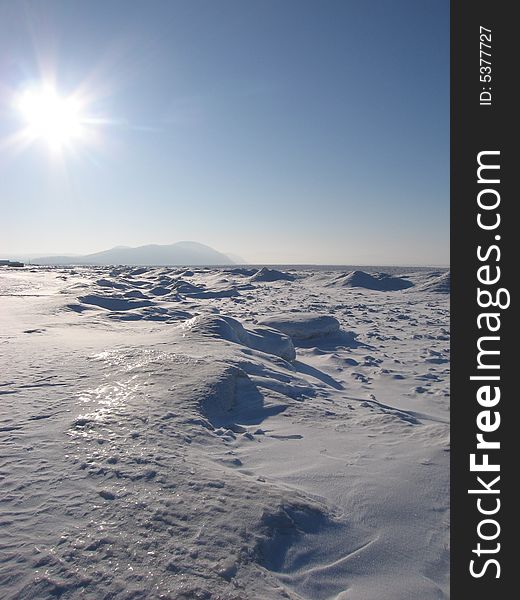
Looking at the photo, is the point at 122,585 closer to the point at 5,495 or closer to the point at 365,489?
the point at 5,495

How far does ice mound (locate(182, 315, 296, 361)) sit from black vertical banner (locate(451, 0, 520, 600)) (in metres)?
5.63

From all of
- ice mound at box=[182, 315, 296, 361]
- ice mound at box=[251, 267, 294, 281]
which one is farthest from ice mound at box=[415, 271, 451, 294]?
ice mound at box=[182, 315, 296, 361]

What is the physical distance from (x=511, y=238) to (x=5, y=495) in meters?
A: 2.77

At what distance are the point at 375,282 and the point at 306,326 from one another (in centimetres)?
1736

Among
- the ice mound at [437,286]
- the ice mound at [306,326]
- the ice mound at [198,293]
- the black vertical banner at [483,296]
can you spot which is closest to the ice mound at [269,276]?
the ice mound at [198,293]

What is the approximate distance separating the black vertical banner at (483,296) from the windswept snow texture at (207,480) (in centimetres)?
63

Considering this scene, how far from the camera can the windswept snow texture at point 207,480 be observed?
1.81 metres

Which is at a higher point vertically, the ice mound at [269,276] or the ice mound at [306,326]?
the ice mound at [269,276]

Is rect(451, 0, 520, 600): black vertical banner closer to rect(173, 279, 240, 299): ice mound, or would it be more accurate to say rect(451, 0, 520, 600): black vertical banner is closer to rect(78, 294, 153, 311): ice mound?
rect(78, 294, 153, 311): ice mound

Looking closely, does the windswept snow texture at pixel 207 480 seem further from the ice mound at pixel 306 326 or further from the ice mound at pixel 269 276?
the ice mound at pixel 269 276

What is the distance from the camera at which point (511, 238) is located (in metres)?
1.59

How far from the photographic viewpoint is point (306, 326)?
10.4 m

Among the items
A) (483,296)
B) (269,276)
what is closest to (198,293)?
(269,276)

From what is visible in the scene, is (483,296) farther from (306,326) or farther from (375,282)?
(375,282)
